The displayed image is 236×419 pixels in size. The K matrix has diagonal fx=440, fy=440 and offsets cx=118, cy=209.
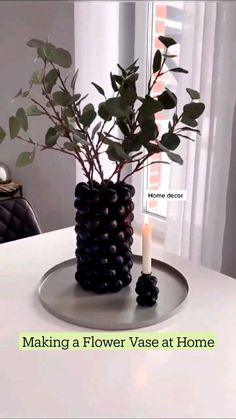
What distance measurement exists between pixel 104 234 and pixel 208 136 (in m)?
0.74

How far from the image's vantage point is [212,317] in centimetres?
95

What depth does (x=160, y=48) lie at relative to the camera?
80.5 inches

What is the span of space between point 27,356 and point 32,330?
83mm

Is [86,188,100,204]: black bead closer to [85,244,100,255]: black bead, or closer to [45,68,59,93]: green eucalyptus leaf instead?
[85,244,100,255]: black bead

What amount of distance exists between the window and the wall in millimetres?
396

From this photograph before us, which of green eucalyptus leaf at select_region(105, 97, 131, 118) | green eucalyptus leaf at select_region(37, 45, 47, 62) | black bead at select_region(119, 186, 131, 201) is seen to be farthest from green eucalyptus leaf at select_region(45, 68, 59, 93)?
black bead at select_region(119, 186, 131, 201)

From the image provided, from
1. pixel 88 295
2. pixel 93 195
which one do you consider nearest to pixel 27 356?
pixel 88 295

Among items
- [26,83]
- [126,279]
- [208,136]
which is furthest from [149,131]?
[26,83]

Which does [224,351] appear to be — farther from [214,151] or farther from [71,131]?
[214,151]

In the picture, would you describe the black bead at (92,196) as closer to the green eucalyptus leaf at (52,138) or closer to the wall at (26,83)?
the green eucalyptus leaf at (52,138)

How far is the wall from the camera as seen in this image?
2.30m

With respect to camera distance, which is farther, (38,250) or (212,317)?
(38,250)

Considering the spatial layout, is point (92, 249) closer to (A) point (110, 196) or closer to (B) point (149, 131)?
(A) point (110, 196)

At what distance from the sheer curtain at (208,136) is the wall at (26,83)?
0.86 meters
